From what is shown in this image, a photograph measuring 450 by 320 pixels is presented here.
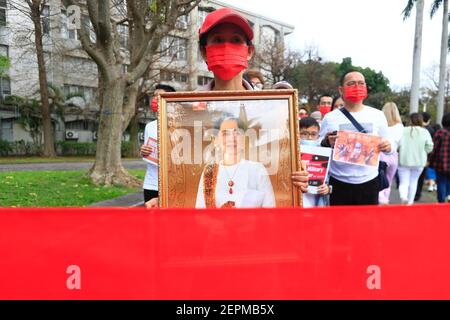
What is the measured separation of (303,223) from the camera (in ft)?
5.20

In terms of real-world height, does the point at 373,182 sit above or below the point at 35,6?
below

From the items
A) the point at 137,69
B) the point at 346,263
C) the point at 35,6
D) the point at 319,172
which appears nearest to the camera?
the point at 346,263

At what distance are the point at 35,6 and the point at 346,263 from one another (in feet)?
57.1

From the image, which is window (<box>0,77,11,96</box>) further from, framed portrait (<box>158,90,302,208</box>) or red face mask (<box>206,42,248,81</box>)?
framed portrait (<box>158,90,302,208</box>)

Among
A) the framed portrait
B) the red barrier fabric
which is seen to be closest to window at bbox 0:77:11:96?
the framed portrait

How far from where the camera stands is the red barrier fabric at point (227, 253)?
158 centimetres

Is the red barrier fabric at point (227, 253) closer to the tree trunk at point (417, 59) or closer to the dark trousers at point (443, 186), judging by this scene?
the dark trousers at point (443, 186)

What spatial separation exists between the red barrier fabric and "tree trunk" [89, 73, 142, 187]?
10074 millimetres

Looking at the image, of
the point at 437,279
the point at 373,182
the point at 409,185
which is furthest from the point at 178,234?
the point at 409,185

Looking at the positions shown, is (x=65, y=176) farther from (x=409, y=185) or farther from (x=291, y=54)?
(x=291, y=54)

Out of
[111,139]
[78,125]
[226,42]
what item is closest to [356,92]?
[226,42]

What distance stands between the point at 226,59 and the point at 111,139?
9936 mm

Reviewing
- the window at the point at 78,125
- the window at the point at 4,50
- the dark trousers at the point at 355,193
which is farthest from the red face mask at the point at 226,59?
the window at the point at 78,125
